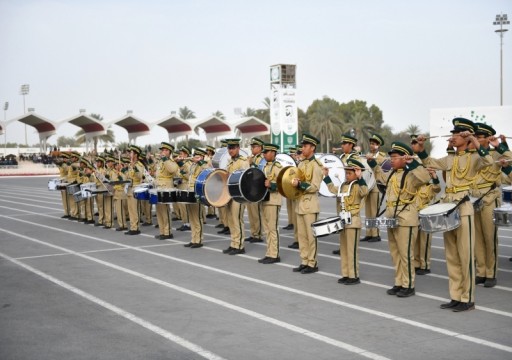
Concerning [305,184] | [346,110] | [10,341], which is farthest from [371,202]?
[346,110]

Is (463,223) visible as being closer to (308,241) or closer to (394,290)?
(394,290)

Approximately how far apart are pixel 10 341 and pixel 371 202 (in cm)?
790

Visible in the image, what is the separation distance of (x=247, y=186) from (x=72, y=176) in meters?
8.67

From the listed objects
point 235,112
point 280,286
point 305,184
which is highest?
point 235,112

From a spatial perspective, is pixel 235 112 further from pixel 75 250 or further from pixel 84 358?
pixel 84 358

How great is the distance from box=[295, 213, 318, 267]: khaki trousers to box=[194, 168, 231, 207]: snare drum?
2.22 meters

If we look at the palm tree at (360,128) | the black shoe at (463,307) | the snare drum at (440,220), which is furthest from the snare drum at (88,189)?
the palm tree at (360,128)

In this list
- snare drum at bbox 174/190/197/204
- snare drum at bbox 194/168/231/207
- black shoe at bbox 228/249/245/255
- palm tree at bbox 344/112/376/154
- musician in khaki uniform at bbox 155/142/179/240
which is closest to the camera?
snare drum at bbox 194/168/231/207

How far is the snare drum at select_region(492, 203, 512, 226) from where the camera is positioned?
805cm

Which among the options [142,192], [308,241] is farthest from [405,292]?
[142,192]

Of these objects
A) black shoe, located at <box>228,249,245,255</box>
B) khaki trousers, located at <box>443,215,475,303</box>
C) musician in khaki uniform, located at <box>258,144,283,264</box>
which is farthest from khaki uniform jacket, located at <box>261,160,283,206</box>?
khaki trousers, located at <box>443,215,475,303</box>

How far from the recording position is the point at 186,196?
1229 cm

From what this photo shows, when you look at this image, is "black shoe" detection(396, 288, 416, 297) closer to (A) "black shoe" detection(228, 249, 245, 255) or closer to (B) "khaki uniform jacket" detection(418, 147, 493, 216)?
(B) "khaki uniform jacket" detection(418, 147, 493, 216)

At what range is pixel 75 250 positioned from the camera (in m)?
12.4
